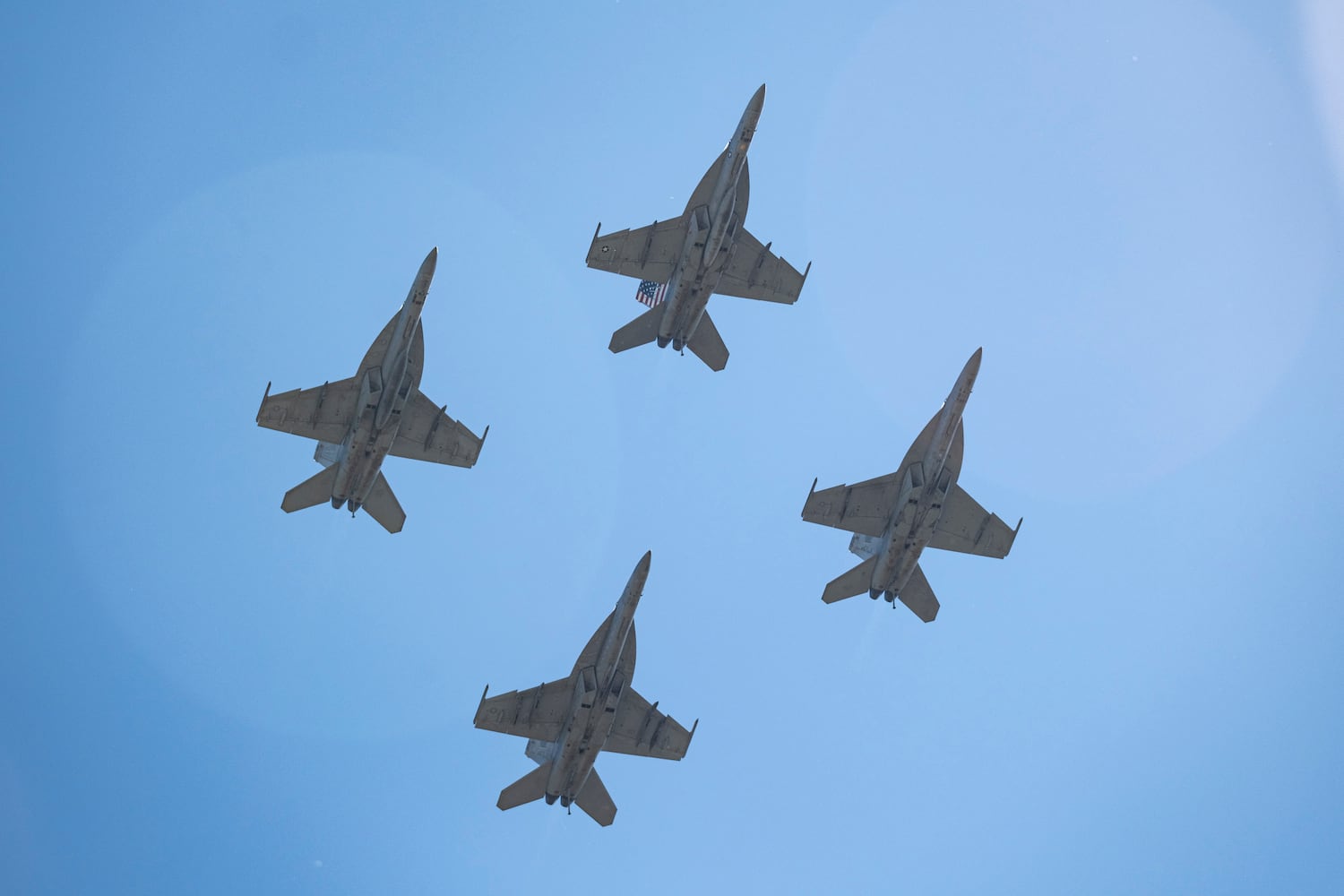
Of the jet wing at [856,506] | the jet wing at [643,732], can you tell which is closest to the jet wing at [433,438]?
the jet wing at [643,732]

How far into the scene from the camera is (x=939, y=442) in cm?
5388

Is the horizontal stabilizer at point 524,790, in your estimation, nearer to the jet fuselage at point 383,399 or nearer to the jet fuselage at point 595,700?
the jet fuselage at point 595,700

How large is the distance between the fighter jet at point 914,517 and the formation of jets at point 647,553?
0.06 m

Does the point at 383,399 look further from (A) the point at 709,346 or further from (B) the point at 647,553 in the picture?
(A) the point at 709,346

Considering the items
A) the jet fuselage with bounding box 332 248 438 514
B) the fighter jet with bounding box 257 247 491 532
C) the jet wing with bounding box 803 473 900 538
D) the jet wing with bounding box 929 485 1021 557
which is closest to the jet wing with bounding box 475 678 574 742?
the fighter jet with bounding box 257 247 491 532

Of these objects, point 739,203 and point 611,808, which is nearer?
point 739,203

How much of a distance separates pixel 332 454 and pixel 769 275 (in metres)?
24.0

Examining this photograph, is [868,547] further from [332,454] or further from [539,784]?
[332,454]

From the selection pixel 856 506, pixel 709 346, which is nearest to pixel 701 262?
pixel 709 346

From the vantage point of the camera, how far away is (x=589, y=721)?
184ft

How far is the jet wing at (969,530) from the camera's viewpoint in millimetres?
58531

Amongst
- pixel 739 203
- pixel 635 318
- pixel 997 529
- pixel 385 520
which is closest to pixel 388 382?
pixel 385 520

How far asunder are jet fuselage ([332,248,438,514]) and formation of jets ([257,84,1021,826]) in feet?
0.19

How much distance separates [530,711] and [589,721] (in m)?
3.45
